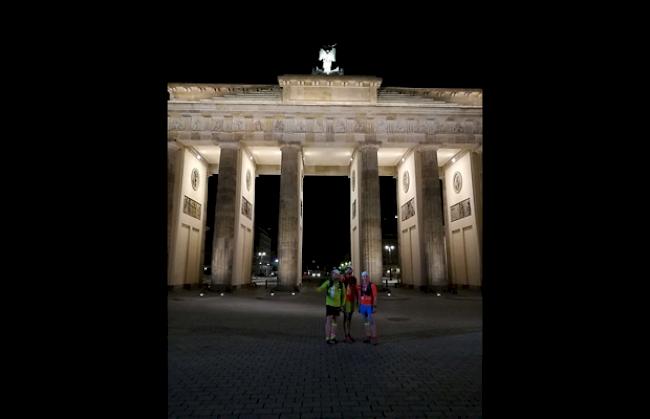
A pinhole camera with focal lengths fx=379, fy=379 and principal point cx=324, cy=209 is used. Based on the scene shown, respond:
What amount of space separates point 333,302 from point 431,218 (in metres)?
22.0

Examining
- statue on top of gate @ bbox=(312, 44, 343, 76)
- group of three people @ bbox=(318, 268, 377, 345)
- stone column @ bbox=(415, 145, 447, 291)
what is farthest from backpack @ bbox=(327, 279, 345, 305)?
statue on top of gate @ bbox=(312, 44, 343, 76)

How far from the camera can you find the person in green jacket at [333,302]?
9.31 metres

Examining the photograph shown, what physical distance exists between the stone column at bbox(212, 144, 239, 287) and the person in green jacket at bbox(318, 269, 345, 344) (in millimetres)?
19335

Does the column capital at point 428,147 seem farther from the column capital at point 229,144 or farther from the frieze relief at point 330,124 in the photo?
the column capital at point 229,144

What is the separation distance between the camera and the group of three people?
30.6 ft

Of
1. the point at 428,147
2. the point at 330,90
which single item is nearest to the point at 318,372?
the point at 428,147

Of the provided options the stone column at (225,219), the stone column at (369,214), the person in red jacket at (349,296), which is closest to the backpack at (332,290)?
the person in red jacket at (349,296)

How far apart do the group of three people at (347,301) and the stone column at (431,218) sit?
1988 centimetres

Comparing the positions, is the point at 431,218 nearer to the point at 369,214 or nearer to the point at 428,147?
the point at 369,214
